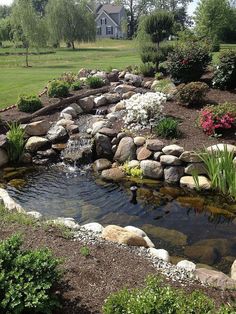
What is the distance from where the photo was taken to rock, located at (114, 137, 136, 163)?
11.5m

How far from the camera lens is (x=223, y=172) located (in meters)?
9.27

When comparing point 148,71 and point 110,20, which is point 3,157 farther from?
point 110,20

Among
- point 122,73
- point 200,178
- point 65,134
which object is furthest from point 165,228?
point 122,73

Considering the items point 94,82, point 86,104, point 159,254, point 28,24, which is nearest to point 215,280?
point 159,254

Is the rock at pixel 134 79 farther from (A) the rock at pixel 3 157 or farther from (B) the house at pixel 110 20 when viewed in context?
(B) the house at pixel 110 20

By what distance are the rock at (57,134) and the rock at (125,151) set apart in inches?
89.2

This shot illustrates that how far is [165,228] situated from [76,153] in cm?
476

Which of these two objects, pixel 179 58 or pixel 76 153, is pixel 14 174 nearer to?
pixel 76 153

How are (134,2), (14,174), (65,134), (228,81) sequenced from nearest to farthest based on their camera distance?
(14,174) < (65,134) < (228,81) < (134,2)

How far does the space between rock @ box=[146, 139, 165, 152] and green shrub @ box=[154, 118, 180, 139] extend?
1.80ft

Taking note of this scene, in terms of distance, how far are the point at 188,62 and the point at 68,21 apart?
34224mm

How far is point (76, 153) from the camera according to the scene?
39.1 feet

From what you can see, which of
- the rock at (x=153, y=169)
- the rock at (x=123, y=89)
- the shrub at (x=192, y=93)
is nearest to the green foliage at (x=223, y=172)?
the rock at (x=153, y=169)

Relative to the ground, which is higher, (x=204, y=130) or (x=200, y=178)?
(x=204, y=130)
